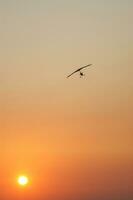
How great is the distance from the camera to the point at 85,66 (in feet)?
124

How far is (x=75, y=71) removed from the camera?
3866 centimetres

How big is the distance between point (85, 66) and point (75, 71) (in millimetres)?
2747
